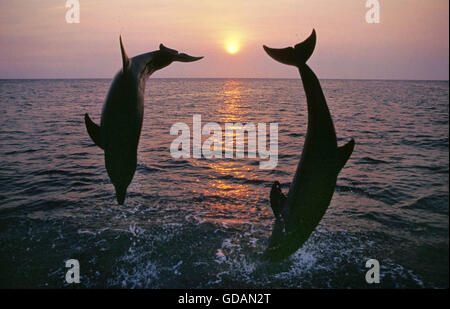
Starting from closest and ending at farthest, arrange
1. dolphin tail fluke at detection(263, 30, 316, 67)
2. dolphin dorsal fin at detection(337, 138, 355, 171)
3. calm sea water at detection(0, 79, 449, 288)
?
1. dolphin tail fluke at detection(263, 30, 316, 67)
2. dolphin dorsal fin at detection(337, 138, 355, 171)
3. calm sea water at detection(0, 79, 449, 288)

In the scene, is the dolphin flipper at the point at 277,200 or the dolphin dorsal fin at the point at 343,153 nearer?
the dolphin dorsal fin at the point at 343,153

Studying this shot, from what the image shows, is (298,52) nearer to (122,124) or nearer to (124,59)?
(124,59)

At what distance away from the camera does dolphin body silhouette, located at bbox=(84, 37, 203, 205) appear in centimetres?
424

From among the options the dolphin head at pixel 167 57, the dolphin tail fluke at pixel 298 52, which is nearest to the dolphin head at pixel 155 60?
the dolphin head at pixel 167 57

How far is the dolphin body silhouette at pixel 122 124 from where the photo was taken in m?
4.24

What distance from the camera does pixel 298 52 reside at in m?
4.71

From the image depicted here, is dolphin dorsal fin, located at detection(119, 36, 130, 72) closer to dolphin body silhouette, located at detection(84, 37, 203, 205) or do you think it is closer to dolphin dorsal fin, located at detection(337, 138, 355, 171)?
dolphin body silhouette, located at detection(84, 37, 203, 205)

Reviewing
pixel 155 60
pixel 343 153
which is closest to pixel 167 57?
pixel 155 60

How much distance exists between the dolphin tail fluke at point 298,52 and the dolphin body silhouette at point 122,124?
6.83 ft

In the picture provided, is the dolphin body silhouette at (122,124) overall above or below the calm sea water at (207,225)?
above

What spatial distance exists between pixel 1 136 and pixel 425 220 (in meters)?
23.5

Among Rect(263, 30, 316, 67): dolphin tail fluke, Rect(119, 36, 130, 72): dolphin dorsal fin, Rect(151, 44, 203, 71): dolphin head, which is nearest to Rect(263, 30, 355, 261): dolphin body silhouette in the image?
Rect(263, 30, 316, 67): dolphin tail fluke

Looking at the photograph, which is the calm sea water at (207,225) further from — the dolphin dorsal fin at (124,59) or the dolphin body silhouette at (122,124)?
the dolphin dorsal fin at (124,59)
